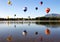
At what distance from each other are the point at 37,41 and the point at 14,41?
1.66 meters

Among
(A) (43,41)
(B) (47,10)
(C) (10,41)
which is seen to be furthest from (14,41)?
(B) (47,10)

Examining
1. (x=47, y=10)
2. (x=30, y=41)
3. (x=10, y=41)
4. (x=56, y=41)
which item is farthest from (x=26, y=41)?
(x=47, y=10)

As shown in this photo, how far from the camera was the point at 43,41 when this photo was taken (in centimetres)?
1271

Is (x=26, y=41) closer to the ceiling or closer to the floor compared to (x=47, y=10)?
closer to the floor

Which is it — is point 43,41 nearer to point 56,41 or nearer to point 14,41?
point 56,41

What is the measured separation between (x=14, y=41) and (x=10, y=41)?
0.29 meters

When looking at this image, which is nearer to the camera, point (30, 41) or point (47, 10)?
point (30, 41)

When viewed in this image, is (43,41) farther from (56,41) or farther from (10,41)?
(10,41)

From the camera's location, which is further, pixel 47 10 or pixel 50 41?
pixel 47 10

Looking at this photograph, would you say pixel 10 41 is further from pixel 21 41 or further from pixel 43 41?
pixel 43 41

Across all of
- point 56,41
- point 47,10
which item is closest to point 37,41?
point 56,41

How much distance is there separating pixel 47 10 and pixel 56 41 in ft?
37.2

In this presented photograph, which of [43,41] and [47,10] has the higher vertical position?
[47,10]

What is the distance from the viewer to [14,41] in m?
12.8
